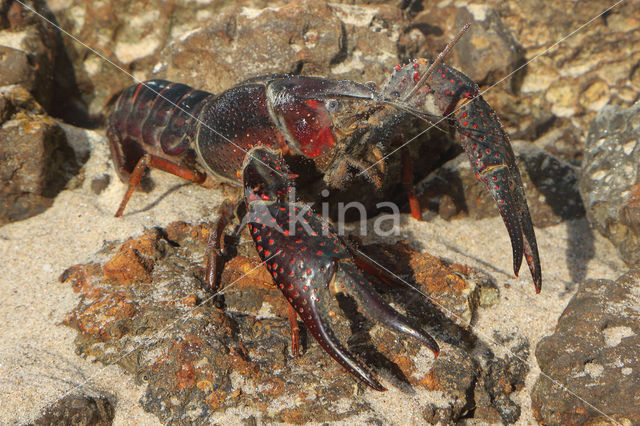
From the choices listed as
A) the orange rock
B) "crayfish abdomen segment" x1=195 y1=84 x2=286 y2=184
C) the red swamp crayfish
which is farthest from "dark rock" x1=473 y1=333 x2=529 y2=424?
the orange rock

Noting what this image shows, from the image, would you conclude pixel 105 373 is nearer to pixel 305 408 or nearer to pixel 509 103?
pixel 305 408

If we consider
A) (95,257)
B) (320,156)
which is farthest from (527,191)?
(95,257)

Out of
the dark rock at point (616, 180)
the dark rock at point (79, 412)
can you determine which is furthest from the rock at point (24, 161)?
the dark rock at point (616, 180)

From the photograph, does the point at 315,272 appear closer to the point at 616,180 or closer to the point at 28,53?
the point at 616,180

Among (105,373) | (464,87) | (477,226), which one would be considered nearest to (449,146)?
(477,226)

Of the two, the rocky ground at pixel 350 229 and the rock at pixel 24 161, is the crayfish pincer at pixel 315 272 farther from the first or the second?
the rock at pixel 24 161

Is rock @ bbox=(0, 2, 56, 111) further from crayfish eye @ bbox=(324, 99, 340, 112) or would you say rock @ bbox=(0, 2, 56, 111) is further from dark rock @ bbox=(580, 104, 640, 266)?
dark rock @ bbox=(580, 104, 640, 266)
